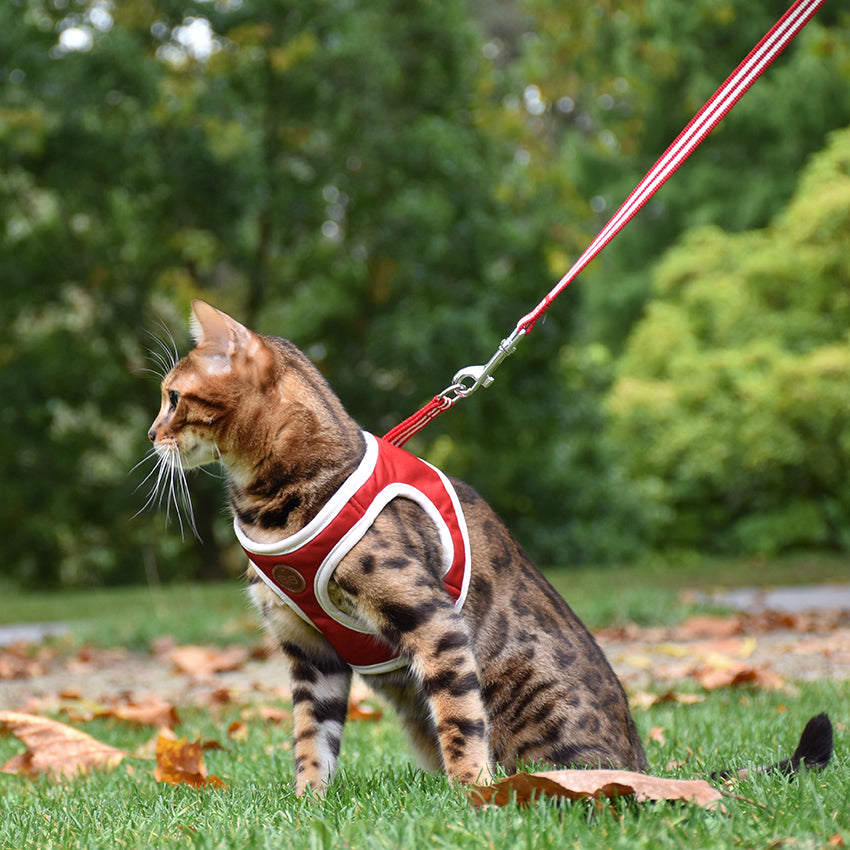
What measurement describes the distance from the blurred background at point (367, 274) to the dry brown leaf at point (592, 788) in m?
9.41

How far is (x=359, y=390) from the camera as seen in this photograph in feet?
40.2

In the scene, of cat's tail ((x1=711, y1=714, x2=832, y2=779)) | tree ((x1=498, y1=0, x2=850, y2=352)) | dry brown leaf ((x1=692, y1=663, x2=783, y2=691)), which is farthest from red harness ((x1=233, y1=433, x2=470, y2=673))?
tree ((x1=498, y1=0, x2=850, y2=352))

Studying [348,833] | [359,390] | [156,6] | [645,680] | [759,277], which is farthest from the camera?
[759,277]

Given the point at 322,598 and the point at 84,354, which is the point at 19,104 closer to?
the point at 84,354

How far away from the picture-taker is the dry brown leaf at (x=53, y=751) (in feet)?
10.7

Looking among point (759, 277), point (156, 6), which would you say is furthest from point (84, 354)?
point (759, 277)

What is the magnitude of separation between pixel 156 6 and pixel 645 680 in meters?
9.80

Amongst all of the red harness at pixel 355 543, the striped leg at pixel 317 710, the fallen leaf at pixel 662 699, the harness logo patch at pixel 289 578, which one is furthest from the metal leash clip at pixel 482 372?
the fallen leaf at pixel 662 699

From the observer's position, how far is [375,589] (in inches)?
91.5

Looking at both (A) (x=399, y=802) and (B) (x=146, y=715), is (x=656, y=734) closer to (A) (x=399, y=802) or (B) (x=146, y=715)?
(A) (x=399, y=802)

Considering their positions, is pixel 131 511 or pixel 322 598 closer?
pixel 322 598

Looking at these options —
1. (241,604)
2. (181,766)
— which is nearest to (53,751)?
(181,766)

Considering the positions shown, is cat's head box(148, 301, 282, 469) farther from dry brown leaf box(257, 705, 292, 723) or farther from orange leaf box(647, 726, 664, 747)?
dry brown leaf box(257, 705, 292, 723)

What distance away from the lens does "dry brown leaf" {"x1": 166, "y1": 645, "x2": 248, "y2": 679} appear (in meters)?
5.59
